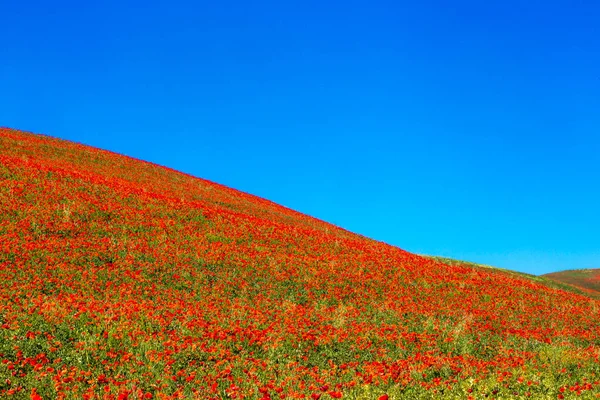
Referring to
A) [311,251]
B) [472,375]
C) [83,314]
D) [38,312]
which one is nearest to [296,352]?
[472,375]

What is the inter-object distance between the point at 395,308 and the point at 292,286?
3832mm

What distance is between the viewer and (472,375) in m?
11.5

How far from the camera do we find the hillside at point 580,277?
62.5 meters

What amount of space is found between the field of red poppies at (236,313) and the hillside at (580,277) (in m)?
39.9

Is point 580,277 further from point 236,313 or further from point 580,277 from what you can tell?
point 236,313

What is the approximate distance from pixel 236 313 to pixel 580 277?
64.4 meters

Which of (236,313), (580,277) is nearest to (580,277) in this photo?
(580,277)

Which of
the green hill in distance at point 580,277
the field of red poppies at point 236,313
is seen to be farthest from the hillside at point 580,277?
the field of red poppies at point 236,313

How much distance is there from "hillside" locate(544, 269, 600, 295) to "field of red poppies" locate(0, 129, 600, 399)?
39.9m

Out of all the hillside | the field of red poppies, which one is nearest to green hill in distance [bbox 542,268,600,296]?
the hillside

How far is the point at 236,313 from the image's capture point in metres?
15.6

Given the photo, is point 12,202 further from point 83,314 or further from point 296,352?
point 296,352

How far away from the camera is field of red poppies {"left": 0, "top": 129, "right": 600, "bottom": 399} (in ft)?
32.6

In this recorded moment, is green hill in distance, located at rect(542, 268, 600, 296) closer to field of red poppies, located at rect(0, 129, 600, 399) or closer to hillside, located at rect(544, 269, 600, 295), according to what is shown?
hillside, located at rect(544, 269, 600, 295)
